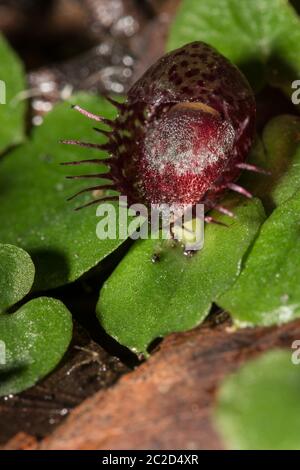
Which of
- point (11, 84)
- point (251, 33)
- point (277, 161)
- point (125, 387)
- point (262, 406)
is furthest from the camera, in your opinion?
point (11, 84)

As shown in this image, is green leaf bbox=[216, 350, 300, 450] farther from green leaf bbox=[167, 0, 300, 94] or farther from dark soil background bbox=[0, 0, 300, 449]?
green leaf bbox=[167, 0, 300, 94]

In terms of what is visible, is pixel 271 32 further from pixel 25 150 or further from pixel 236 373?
pixel 236 373

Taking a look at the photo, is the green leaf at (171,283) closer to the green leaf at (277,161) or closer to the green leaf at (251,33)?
the green leaf at (277,161)

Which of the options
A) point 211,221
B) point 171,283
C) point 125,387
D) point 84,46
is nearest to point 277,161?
point 211,221

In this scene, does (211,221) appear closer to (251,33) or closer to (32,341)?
(32,341)

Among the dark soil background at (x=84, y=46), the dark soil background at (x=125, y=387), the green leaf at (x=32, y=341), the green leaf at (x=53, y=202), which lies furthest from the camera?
the dark soil background at (x=84, y=46)

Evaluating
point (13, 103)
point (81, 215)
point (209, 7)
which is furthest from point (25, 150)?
point (209, 7)

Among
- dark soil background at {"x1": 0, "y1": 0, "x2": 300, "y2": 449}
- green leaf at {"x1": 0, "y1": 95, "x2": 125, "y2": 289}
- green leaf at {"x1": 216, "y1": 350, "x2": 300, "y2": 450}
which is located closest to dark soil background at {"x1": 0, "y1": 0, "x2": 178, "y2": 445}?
dark soil background at {"x1": 0, "y1": 0, "x2": 300, "y2": 449}

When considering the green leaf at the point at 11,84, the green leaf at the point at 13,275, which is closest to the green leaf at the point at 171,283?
the green leaf at the point at 13,275
